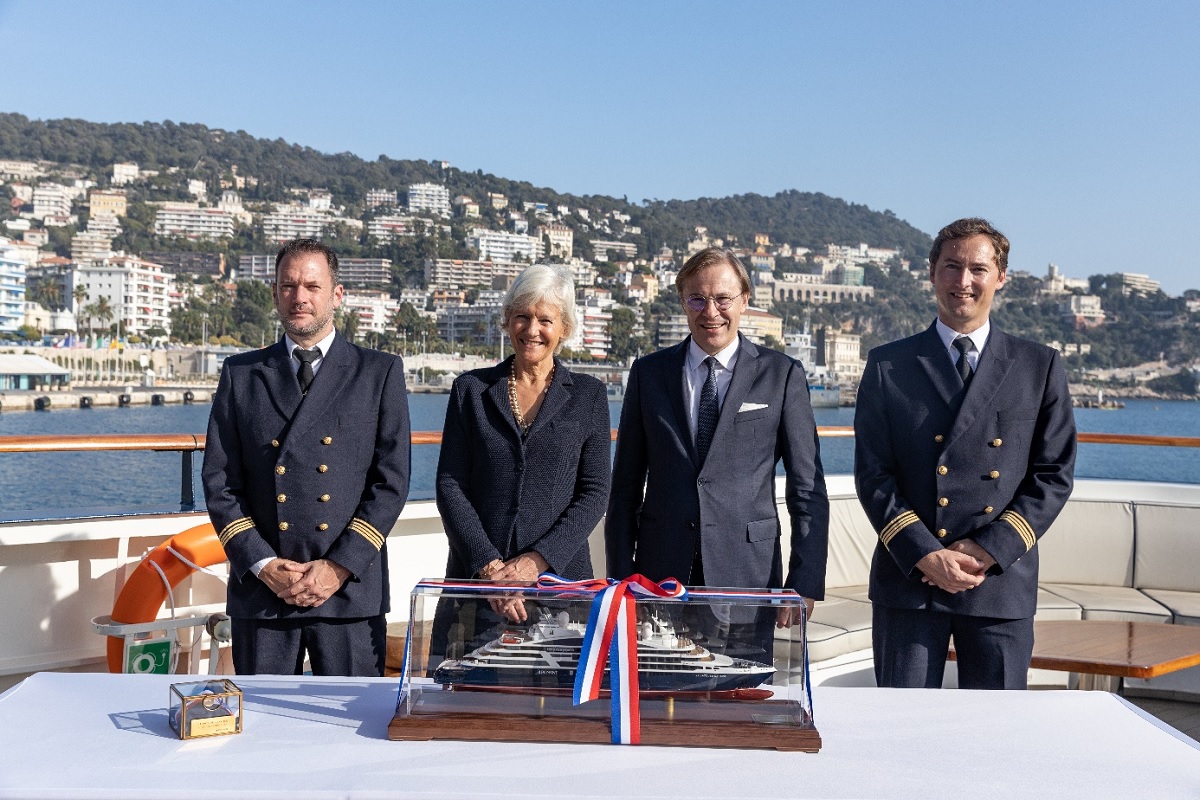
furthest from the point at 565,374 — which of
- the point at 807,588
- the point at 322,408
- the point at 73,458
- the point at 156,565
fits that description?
the point at 73,458

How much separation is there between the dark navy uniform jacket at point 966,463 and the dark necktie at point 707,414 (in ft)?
1.00

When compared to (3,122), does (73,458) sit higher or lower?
lower

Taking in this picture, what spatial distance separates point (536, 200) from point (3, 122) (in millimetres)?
54488

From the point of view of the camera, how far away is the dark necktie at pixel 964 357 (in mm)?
2133

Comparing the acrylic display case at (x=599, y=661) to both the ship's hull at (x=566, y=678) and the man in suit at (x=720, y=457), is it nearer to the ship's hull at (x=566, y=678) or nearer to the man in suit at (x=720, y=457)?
the ship's hull at (x=566, y=678)

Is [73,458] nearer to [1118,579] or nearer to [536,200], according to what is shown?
[1118,579]

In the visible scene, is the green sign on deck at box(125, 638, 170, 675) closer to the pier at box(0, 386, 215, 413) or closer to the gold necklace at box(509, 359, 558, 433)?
the gold necklace at box(509, 359, 558, 433)

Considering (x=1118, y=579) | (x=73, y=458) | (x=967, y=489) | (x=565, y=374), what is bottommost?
(x=73, y=458)

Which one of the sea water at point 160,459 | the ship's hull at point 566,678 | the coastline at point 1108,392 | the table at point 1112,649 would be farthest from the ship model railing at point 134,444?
the coastline at point 1108,392

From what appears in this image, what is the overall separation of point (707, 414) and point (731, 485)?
0.16m

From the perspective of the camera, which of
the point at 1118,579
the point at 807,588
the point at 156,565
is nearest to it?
the point at 807,588

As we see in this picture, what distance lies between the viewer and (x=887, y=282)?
99.6 m

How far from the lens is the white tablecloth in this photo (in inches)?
46.2

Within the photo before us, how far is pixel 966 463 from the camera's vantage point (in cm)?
208
